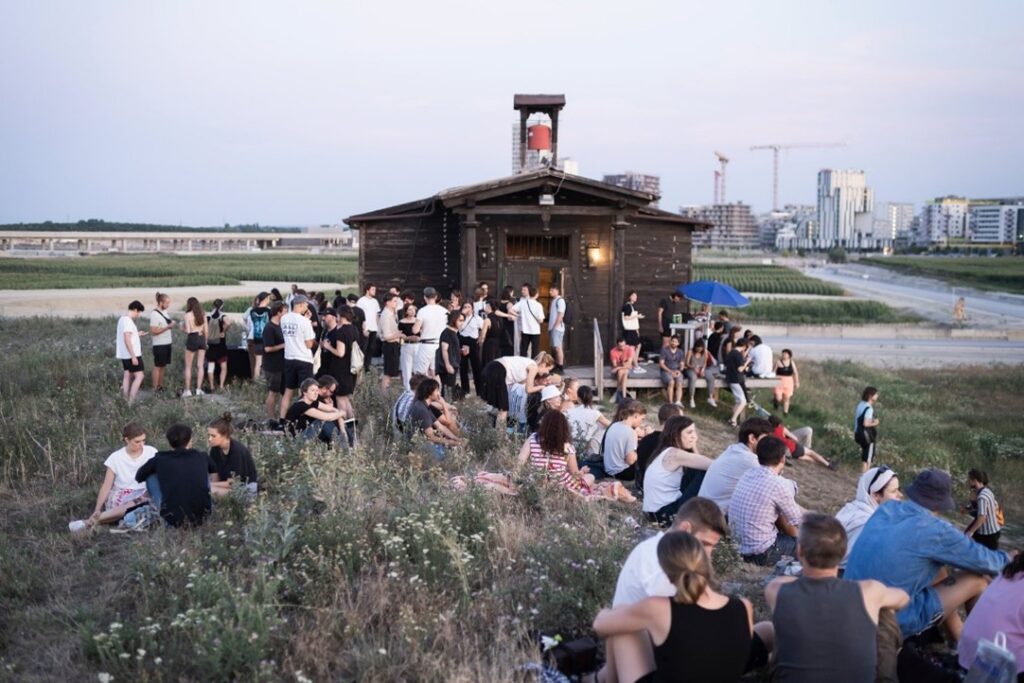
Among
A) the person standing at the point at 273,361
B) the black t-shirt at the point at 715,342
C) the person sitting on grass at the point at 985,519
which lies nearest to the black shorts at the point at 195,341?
the person standing at the point at 273,361

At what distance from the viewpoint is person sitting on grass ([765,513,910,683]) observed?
14.7 feet

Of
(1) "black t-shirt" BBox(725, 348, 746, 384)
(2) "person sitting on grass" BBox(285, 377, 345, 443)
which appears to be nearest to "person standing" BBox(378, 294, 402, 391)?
(2) "person sitting on grass" BBox(285, 377, 345, 443)

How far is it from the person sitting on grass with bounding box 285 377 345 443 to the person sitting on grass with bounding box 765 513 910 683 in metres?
5.81

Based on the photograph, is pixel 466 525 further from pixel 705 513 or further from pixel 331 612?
pixel 705 513

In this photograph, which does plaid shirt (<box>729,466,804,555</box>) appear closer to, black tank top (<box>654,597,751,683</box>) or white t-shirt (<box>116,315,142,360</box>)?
black tank top (<box>654,597,751,683</box>)

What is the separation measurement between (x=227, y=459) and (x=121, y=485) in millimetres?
915

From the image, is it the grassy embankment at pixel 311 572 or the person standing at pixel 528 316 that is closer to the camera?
the grassy embankment at pixel 311 572

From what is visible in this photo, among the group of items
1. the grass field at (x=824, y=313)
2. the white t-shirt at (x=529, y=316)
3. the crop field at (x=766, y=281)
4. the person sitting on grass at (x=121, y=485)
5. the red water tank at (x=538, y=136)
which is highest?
the red water tank at (x=538, y=136)

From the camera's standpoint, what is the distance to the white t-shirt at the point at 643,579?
4.53m

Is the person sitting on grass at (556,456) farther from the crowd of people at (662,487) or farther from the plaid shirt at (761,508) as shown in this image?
the plaid shirt at (761,508)

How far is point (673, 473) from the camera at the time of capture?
763 centimetres

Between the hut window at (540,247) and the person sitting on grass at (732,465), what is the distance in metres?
10.2

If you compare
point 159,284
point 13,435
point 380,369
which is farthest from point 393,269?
point 159,284

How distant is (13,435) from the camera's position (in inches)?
399
